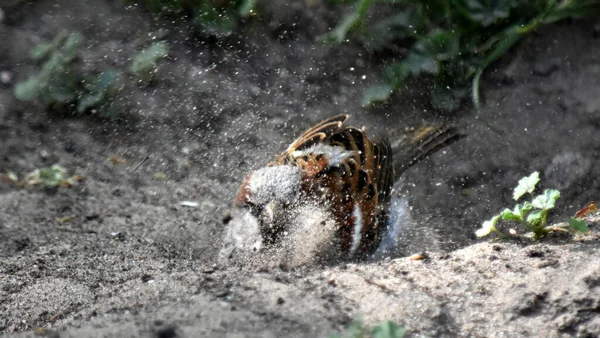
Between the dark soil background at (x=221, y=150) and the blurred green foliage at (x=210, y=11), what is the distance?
0.31 feet

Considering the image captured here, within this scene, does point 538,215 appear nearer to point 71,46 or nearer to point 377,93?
point 377,93

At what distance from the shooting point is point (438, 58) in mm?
4738

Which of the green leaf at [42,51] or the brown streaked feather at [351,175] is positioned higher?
the brown streaked feather at [351,175]

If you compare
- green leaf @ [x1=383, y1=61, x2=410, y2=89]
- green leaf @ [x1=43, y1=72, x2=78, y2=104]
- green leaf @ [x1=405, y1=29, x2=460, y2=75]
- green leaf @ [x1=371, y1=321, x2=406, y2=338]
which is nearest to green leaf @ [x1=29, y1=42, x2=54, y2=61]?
green leaf @ [x1=43, y1=72, x2=78, y2=104]

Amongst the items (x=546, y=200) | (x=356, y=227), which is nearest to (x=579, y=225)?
(x=546, y=200)

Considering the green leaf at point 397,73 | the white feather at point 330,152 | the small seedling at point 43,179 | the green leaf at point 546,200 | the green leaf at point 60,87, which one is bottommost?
the small seedling at point 43,179

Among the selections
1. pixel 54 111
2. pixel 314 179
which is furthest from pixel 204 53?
pixel 314 179

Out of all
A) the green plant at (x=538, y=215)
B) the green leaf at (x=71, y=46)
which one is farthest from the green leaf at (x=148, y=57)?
the green plant at (x=538, y=215)

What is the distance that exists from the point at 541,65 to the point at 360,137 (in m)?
1.51

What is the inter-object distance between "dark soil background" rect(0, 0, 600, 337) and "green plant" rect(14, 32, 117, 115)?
0.27 feet

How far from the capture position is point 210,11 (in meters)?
5.16

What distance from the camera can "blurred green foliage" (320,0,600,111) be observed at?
4.63 metres

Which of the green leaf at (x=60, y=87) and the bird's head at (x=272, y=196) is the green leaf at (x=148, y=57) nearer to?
the green leaf at (x=60, y=87)

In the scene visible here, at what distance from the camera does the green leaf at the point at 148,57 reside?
5.16 meters
